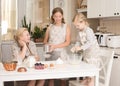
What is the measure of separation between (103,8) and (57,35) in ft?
3.95

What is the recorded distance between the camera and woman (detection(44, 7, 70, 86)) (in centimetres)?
325

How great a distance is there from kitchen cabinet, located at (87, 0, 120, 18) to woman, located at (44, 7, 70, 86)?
934 mm

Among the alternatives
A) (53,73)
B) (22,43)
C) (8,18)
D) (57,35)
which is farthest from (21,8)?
(53,73)

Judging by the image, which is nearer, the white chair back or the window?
the white chair back

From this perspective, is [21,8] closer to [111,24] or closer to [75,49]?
[111,24]

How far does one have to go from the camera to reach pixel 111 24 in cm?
445

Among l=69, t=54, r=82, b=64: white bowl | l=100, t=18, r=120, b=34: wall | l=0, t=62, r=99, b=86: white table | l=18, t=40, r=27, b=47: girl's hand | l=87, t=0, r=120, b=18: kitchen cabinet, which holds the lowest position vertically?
l=0, t=62, r=99, b=86: white table

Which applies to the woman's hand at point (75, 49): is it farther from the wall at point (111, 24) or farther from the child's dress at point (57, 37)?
the wall at point (111, 24)

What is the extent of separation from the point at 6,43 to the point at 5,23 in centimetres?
42

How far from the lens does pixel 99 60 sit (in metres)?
2.84

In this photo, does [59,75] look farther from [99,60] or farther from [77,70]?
[99,60]

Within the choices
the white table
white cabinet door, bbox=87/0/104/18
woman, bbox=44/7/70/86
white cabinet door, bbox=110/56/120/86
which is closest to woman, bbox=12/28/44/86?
woman, bbox=44/7/70/86

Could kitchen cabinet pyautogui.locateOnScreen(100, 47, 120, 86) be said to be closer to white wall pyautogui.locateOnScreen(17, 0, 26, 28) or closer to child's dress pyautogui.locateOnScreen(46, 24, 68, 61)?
child's dress pyautogui.locateOnScreen(46, 24, 68, 61)

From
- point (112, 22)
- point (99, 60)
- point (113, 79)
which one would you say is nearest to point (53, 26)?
point (99, 60)
